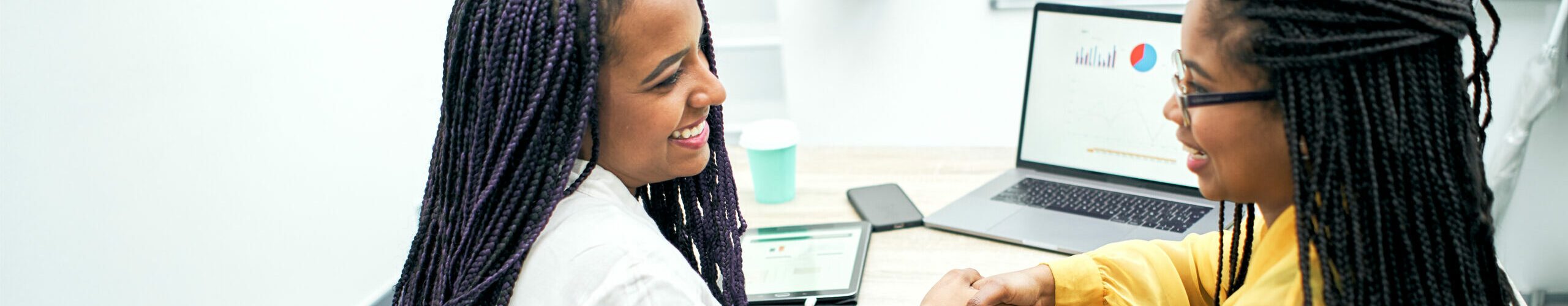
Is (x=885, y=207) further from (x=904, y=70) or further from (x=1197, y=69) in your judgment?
(x=904, y=70)

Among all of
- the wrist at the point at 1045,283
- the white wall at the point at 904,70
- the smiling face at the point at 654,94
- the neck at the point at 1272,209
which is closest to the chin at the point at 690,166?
the smiling face at the point at 654,94

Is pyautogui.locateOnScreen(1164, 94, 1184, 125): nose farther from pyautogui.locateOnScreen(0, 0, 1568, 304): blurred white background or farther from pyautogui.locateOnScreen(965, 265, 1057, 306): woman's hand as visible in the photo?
pyautogui.locateOnScreen(0, 0, 1568, 304): blurred white background

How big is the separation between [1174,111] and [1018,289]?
0.31m

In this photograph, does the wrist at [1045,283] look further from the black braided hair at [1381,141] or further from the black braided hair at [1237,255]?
the black braided hair at [1381,141]

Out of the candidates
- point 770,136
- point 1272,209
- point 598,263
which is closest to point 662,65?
point 598,263

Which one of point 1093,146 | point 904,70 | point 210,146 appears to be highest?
point 210,146

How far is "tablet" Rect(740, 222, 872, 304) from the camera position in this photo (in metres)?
1.25

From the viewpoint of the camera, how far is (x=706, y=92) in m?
0.97

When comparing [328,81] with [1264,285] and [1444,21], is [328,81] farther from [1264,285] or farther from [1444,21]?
[1444,21]

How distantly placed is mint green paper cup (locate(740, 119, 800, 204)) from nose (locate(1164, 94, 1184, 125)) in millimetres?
786

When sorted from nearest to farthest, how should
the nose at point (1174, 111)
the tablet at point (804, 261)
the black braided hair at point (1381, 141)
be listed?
the black braided hair at point (1381, 141)
the nose at point (1174, 111)
the tablet at point (804, 261)

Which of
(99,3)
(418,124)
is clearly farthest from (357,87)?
(99,3)

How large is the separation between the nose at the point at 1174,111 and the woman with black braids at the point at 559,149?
1.27 feet

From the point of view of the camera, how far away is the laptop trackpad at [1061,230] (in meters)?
1.37
